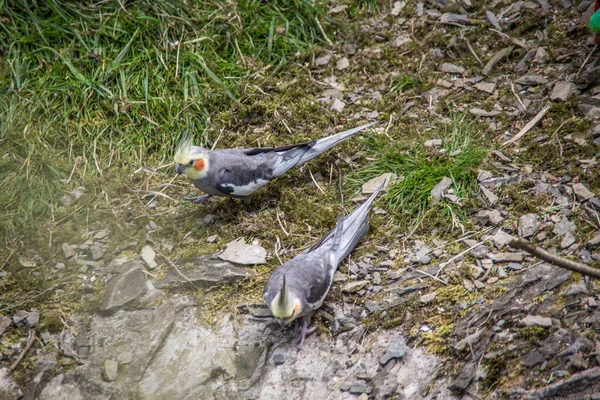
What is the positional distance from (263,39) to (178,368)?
4.01 m

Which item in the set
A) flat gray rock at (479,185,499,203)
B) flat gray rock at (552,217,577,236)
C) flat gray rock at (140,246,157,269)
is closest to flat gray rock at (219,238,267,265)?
flat gray rock at (140,246,157,269)

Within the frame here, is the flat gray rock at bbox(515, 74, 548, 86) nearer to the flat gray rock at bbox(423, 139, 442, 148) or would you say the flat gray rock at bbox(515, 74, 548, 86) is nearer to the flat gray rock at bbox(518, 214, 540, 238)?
the flat gray rock at bbox(423, 139, 442, 148)

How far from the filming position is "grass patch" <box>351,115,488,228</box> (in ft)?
16.8

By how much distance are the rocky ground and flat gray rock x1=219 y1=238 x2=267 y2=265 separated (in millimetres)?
18

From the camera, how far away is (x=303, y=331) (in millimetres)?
4457

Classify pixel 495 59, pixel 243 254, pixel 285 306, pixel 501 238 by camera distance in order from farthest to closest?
pixel 495 59
pixel 243 254
pixel 501 238
pixel 285 306

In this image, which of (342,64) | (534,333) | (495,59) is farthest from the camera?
(342,64)

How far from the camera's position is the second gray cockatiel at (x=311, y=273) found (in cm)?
427

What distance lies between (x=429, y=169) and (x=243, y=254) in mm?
1877

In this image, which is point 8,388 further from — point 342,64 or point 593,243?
point 342,64

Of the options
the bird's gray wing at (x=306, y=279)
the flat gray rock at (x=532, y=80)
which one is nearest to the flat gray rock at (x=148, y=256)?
the bird's gray wing at (x=306, y=279)

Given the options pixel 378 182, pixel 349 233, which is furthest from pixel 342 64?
pixel 349 233

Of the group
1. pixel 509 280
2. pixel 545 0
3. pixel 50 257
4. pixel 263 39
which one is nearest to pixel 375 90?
pixel 263 39

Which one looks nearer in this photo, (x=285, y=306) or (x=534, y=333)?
(x=534, y=333)
